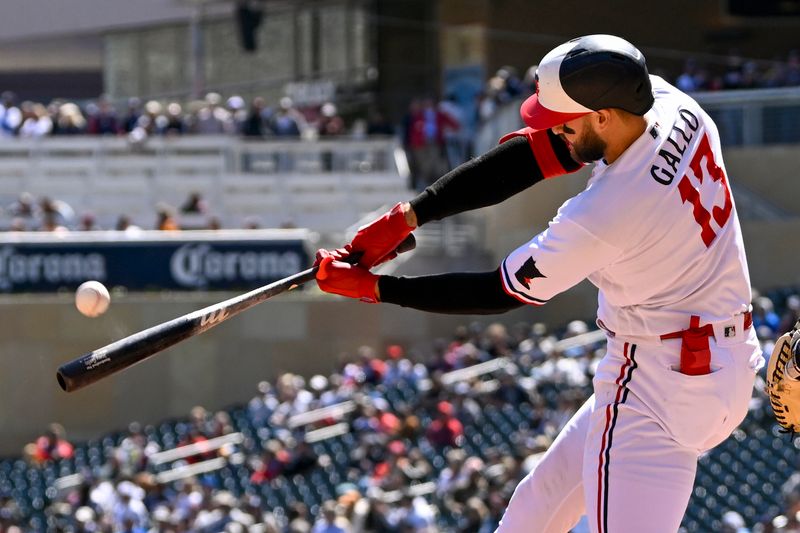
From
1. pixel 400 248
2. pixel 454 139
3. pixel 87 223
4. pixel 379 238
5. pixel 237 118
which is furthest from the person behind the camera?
pixel 237 118

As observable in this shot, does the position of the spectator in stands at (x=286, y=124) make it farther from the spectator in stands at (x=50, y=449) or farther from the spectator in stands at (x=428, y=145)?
the spectator in stands at (x=50, y=449)

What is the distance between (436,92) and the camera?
23250 mm

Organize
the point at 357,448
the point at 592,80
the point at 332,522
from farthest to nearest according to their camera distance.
Result: the point at 357,448 → the point at 332,522 → the point at 592,80

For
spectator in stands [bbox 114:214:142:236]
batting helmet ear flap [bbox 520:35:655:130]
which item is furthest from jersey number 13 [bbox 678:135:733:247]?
spectator in stands [bbox 114:214:142:236]

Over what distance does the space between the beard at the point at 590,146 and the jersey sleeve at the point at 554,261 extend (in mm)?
199

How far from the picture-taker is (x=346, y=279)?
11.8 feet

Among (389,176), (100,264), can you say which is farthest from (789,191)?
(100,264)

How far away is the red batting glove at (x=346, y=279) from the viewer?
3.56 meters

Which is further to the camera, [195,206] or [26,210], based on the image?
[26,210]

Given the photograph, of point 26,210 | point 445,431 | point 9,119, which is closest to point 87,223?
point 26,210

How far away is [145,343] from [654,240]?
124cm

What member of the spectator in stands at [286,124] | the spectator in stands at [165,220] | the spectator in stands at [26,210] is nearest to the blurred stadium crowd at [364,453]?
the spectator in stands at [165,220]

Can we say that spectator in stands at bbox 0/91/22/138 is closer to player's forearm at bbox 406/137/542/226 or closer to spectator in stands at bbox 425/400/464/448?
spectator in stands at bbox 425/400/464/448

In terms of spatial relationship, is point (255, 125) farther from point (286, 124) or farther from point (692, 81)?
point (692, 81)
